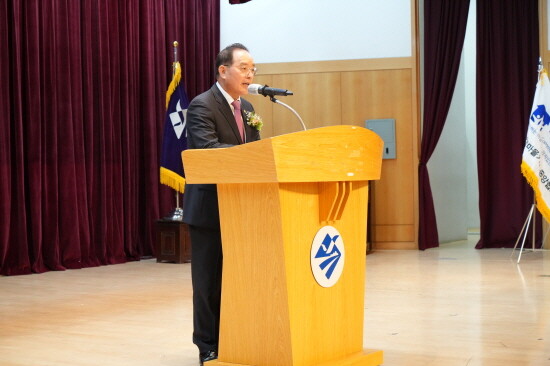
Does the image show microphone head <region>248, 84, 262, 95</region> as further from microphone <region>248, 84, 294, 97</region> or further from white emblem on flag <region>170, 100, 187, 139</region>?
white emblem on flag <region>170, 100, 187, 139</region>

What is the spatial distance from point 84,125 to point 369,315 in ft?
13.8

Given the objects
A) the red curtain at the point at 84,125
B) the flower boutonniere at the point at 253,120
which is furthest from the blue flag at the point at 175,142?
the flower boutonniere at the point at 253,120

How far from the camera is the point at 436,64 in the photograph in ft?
29.9

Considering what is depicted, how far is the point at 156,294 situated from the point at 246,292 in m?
3.01

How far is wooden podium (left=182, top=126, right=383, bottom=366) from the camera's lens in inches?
107

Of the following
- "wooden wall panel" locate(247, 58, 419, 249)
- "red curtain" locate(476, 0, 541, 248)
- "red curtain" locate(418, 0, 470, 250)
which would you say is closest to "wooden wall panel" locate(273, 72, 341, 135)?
"wooden wall panel" locate(247, 58, 419, 249)

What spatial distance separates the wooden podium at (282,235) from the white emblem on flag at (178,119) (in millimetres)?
5335

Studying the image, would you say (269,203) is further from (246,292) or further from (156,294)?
(156,294)

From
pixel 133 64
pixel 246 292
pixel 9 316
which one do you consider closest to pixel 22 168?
pixel 133 64

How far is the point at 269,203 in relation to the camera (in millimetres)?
2725

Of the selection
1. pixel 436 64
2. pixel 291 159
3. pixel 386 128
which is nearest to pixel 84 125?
pixel 386 128

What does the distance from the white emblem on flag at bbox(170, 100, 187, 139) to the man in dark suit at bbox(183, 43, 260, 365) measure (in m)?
4.98

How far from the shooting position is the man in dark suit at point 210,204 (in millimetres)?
3166

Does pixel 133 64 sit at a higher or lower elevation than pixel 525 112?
higher
